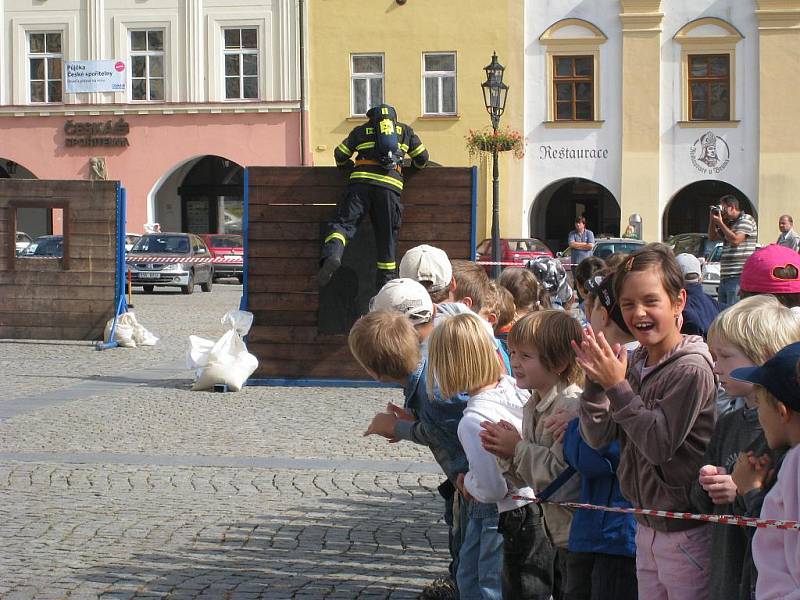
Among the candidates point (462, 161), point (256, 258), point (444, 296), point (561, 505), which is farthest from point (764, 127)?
point (561, 505)

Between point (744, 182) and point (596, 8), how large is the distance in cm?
602

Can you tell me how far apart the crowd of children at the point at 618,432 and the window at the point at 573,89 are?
3271cm

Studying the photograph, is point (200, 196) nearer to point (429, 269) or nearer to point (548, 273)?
point (548, 273)

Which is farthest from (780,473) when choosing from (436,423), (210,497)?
(210,497)

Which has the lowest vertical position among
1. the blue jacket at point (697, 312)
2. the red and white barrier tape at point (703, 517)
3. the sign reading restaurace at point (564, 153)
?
the red and white barrier tape at point (703, 517)

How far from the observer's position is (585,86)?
37531 mm

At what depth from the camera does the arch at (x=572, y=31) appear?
121 feet

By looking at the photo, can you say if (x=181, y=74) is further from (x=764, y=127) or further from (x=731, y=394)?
(x=731, y=394)

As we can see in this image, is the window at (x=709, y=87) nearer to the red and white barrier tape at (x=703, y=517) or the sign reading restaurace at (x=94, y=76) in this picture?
the sign reading restaurace at (x=94, y=76)

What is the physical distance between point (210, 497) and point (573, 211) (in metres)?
33.8

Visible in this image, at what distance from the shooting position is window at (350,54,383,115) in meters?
38.5

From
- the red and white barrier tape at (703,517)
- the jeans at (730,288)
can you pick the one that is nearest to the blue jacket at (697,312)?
→ the red and white barrier tape at (703,517)

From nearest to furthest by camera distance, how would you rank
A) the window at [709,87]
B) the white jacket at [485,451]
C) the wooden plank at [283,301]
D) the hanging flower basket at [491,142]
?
the white jacket at [485,451]
the wooden plank at [283,301]
the hanging flower basket at [491,142]
the window at [709,87]

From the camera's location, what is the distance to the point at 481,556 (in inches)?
193
